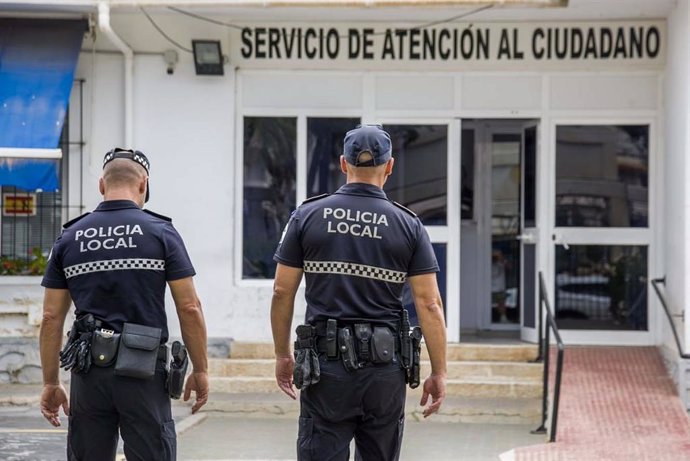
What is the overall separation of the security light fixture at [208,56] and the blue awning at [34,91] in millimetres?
1067

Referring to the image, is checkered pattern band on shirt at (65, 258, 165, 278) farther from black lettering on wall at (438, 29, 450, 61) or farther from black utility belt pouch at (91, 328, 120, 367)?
black lettering on wall at (438, 29, 450, 61)

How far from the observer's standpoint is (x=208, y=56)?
429 inches

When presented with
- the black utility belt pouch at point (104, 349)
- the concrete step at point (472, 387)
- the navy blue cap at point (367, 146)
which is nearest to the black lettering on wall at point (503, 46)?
the concrete step at point (472, 387)

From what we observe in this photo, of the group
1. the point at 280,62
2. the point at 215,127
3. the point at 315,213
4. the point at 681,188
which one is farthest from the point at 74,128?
the point at 315,213

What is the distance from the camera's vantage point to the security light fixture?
35.7ft

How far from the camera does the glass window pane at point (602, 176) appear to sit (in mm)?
11141

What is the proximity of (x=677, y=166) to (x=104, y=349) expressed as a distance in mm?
6444

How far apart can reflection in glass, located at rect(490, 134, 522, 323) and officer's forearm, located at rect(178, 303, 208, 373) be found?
707cm

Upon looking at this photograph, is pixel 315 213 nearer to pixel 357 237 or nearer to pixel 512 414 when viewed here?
pixel 357 237

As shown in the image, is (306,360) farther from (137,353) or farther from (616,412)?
(616,412)

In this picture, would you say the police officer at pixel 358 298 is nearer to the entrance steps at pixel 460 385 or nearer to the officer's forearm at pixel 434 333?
the officer's forearm at pixel 434 333

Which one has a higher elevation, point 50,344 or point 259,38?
point 259,38

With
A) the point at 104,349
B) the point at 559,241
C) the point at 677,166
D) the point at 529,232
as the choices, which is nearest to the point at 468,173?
the point at 529,232

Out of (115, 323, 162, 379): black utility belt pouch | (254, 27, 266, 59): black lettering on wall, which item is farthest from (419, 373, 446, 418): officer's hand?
(254, 27, 266, 59): black lettering on wall
